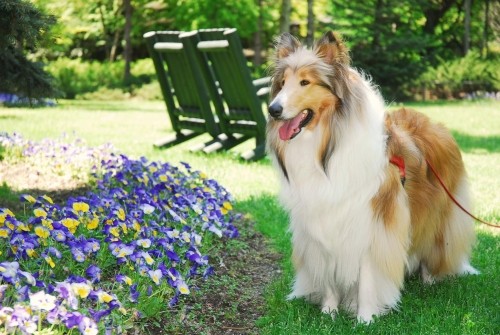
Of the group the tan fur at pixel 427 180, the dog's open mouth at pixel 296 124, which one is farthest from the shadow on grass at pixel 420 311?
the dog's open mouth at pixel 296 124

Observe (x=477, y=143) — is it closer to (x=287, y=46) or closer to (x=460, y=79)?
(x=287, y=46)

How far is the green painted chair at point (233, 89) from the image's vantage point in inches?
374

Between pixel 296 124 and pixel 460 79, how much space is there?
20.5 meters

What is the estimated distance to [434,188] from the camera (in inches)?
189

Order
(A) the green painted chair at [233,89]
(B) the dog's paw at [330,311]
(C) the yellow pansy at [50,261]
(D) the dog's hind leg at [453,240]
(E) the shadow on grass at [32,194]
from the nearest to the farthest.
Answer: (C) the yellow pansy at [50,261], (B) the dog's paw at [330,311], (D) the dog's hind leg at [453,240], (E) the shadow on grass at [32,194], (A) the green painted chair at [233,89]

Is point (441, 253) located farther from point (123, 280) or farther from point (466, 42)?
point (466, 42)

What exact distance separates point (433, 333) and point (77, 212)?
7.83ft

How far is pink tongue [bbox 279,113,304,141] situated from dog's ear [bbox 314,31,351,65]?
37 cm

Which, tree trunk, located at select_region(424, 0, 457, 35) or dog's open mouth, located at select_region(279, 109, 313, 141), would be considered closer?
dog's open mouth, located at select_region(279, 109, 313, 141)

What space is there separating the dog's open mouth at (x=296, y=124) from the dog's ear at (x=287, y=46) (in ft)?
1.39

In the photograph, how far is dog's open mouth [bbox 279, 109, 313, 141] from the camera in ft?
13.5

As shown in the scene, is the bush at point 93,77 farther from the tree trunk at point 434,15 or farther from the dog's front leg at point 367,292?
the dog's front leg at point 367,292

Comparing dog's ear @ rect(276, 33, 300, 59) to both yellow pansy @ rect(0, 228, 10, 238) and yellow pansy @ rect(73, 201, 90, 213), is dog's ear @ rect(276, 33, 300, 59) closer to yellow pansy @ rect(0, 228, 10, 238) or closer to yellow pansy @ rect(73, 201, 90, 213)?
yellow pansy @ rect(73, 201, 90, 213)

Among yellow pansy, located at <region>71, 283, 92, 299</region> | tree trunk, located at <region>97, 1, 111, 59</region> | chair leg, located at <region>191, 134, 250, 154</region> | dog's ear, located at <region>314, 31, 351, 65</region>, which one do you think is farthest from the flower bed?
tree trunk, located at <region>97, 1, 111, 59</region>
